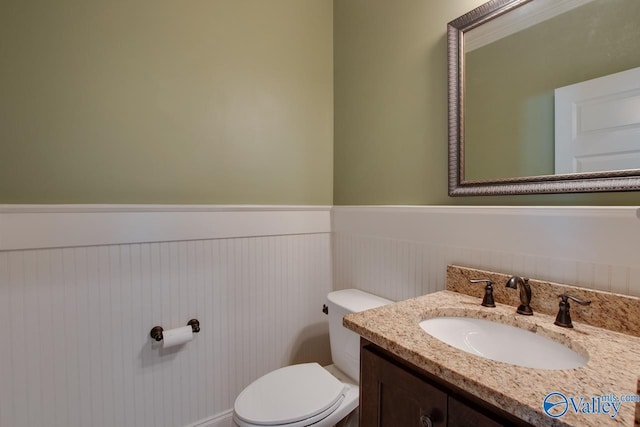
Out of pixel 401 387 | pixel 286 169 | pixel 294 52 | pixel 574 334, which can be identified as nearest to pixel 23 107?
pixel 286 169

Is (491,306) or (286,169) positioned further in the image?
(286,169)

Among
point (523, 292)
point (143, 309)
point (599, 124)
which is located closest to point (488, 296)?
point (523, 292)

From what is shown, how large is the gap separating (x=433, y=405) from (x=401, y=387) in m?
0.09

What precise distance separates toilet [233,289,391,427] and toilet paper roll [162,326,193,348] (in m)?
0.36

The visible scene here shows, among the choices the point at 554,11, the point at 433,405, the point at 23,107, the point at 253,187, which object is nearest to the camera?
the point at 433,405

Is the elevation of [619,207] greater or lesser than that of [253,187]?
lesser

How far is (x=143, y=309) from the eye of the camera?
4.10 feet

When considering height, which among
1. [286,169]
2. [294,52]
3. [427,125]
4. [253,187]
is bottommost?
[253,187]

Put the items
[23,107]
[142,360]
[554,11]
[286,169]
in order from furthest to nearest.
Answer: [286,169]
[142,360]
[23,107]
[554,11]

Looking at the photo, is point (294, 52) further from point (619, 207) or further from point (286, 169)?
point (619, 207)

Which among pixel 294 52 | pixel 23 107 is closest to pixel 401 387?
pixel 23 107

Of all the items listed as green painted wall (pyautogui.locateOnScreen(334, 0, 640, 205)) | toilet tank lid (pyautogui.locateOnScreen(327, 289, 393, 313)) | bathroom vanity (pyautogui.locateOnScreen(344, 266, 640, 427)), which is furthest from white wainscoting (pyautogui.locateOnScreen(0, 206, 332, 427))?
bathroom vanity (pyautogui.locateOnScreen(344, 266, 640, 427))

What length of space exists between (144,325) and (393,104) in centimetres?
153

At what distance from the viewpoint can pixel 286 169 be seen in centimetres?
165
